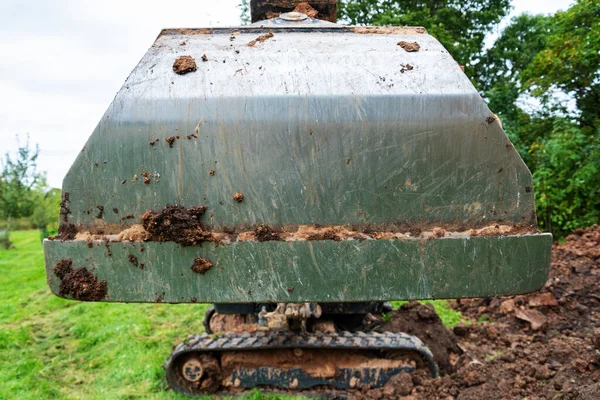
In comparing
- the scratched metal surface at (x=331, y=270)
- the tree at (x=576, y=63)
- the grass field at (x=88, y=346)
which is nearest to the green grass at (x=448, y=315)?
the grass field at (x=88, y=346)

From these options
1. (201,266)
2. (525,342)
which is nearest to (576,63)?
(525,342)

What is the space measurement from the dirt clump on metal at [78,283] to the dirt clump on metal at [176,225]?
20 centimetres

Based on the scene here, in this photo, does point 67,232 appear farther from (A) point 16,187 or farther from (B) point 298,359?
(A) point 16,187

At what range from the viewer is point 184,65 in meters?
1.44

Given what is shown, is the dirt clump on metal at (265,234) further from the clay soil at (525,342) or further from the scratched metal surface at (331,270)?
the clay soil at (525,342)

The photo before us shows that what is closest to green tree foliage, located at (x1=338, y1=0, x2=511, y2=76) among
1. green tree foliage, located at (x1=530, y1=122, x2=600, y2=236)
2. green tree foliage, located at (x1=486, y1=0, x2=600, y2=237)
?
green tree foliage, located at (x1=486, y1=0, x2=600, y2=237)

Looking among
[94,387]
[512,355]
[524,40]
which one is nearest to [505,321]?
[512,355]

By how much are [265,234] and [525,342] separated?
151 inches

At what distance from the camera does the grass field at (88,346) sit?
3.62 m

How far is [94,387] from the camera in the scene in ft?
12.0

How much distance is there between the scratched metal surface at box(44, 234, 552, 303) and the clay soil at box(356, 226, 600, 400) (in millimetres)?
1555

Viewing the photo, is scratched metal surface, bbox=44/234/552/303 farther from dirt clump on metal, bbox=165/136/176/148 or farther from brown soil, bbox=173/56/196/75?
brown soil, bbox=173/56/196/75

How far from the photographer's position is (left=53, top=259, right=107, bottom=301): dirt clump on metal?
1.33 meters

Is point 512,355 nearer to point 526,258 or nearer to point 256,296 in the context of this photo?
point 526,258
